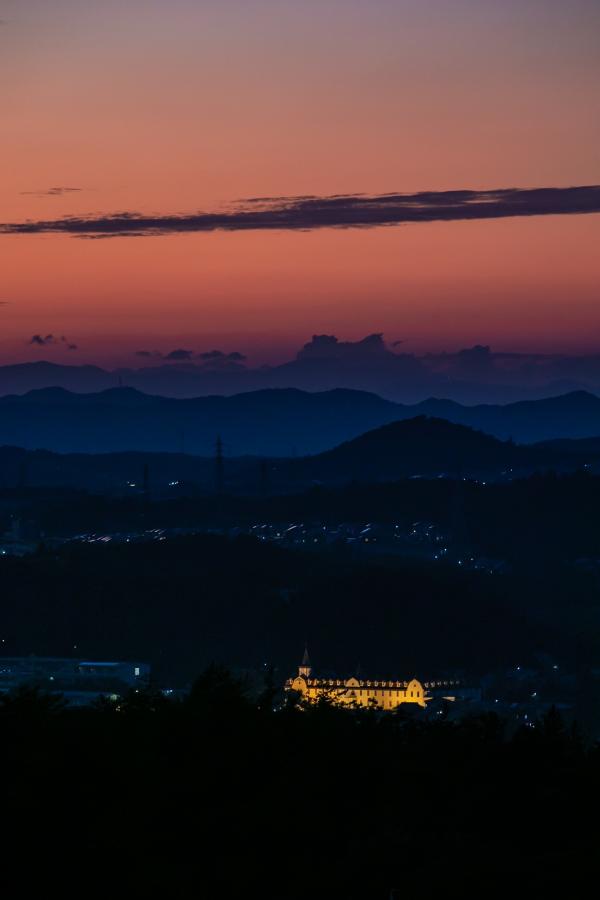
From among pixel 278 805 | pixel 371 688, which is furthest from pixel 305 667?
pixel 278 805

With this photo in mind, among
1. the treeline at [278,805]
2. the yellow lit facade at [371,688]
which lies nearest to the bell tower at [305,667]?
the yellow lit facade at [371,688]

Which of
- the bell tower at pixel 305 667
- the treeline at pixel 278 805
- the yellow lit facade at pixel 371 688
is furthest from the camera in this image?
the bell tower at pixel 305 667

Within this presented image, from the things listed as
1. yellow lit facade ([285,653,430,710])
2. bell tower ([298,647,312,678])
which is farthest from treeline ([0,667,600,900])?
bell tower ([298,647,312,678])

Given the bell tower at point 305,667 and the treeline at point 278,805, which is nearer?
the treeline at point 278,805

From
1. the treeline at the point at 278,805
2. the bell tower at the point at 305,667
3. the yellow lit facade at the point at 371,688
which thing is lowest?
the treeline at the point at 278,805

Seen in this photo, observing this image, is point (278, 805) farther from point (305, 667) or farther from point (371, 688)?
point (305, 667)

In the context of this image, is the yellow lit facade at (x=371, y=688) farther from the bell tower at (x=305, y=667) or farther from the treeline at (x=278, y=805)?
the treeline at (x=278, y=805)

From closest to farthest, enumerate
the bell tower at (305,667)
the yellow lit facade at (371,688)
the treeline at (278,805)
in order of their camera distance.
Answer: the treeline at (278,805)
the yellow lit facade at (371,688)
the bell tower at (305,667)

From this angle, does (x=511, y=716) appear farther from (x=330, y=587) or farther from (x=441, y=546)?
(x=441, y=546)

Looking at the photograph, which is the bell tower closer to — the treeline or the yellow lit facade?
the yellow lit facade
